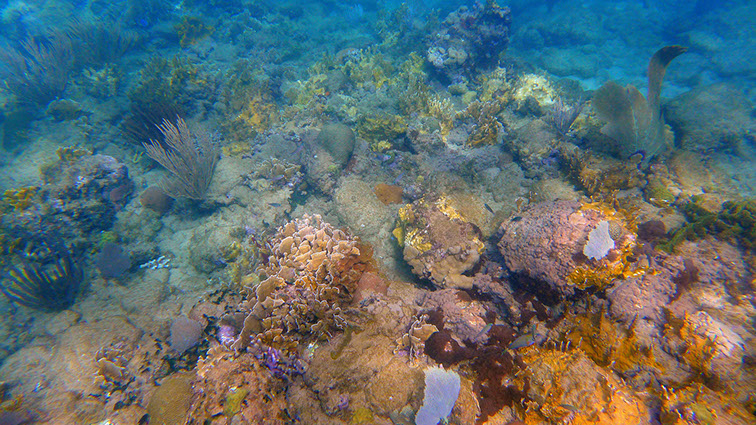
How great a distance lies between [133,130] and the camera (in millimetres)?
7738

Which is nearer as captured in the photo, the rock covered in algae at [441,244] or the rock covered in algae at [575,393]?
the rock covered in algae at [575,393]

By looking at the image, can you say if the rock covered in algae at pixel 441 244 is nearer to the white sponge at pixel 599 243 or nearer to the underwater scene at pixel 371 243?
the underwater scene at pixel 371 243

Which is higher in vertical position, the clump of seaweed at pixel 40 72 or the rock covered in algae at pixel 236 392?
the clump of seaweed at pixel 40 72

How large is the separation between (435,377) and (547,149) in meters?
5.71

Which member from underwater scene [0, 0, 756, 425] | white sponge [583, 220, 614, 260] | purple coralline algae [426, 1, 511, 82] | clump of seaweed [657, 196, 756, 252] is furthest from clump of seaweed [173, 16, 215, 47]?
clump of seaweed [657, 196, 756, 252]

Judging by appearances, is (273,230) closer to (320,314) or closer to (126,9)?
(320,314)

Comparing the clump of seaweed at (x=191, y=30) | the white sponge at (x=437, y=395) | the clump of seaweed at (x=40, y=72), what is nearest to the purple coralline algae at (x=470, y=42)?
the white sponge at (x=437, y=395)

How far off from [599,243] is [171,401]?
534cm

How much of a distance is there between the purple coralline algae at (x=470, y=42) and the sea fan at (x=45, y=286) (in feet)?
38.4

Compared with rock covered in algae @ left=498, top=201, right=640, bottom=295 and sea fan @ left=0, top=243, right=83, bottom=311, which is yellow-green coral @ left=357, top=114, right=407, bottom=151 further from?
sea fan @ left=0, top=243, right=83, bottom=311

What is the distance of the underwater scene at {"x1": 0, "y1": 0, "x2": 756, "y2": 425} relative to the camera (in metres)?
2.80

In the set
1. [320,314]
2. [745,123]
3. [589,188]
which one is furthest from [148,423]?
[745,123]

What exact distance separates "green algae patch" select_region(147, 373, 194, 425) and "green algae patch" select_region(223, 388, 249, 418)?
1.65ft

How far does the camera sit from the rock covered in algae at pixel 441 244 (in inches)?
159
